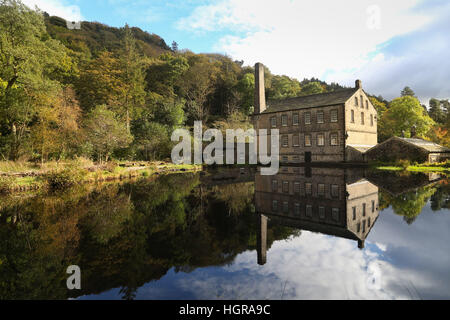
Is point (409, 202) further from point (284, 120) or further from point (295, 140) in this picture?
point (284, 120)

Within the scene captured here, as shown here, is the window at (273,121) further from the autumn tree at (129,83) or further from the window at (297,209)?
the window at (297,209)

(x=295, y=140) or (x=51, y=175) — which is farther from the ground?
(x=295, y=140)

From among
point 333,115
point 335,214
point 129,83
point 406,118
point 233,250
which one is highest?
point 129,83

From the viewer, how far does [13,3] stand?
745 inches

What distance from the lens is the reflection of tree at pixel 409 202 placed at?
728 cm

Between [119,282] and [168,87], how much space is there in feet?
159

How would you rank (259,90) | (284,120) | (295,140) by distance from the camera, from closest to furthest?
(295,140) < (284,120) < (259,90)

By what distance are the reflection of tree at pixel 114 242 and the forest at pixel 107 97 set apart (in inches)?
580

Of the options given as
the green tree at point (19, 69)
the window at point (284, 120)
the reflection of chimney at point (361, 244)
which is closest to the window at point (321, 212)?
the reflection of chimney at point (361, 244)

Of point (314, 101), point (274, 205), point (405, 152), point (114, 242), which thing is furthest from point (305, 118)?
point (114, 242)

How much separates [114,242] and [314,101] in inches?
1271

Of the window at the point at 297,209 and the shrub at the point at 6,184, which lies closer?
the window at the point at 297,209

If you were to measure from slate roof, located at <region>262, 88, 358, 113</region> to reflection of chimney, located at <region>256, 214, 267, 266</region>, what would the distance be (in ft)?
89.5

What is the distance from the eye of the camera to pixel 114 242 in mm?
5285
